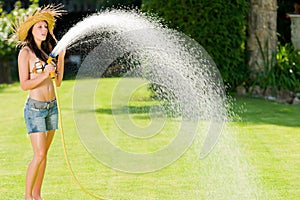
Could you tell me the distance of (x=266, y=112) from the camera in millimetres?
9359

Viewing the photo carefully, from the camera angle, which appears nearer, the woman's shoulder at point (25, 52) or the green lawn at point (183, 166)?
the woman's shoulder at point (25, 52)

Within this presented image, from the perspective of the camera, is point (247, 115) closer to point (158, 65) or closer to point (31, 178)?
point (158, 65)

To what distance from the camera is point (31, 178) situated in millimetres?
4375

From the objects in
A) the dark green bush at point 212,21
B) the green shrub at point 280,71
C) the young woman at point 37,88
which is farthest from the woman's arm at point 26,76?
the green shrub at point 280,71

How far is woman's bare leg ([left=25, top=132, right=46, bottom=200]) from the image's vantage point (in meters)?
4.32

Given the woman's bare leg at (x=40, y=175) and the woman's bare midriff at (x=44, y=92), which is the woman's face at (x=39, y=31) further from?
the woman's bare leg at (x=40, y=175)

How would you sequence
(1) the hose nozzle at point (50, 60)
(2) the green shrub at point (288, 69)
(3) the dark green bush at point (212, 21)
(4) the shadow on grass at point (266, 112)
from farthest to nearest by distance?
(2) the green shrub at point (288, 69) → (3) the dark green bush at point (212, 21) → (4) the shadow on grass at point (266, 112) → (1) the hose nozzle at point (50, 60)

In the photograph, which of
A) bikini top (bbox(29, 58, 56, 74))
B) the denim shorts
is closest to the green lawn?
the denim shorts

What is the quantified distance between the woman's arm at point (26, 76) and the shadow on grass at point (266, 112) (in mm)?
4575

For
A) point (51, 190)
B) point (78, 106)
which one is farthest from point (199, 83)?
point (51, 190)

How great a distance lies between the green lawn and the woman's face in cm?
117

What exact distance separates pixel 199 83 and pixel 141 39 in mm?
1757

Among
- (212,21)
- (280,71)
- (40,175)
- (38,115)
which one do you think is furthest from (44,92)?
(280,71)

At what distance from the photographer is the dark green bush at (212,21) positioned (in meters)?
10.5
